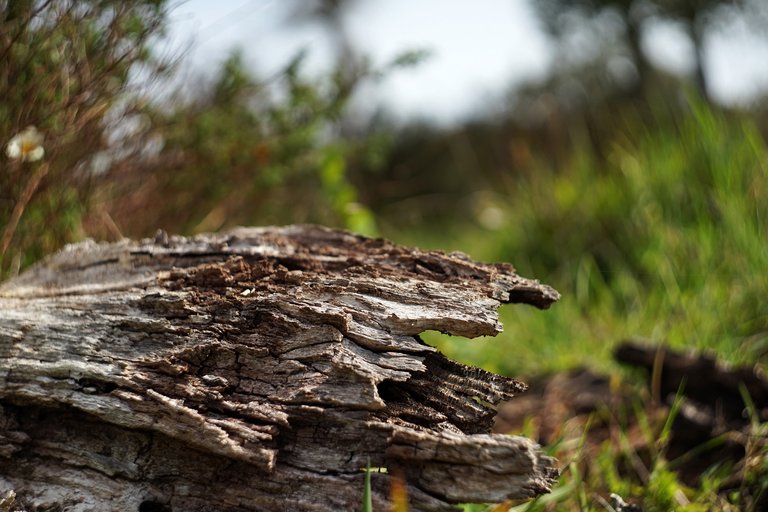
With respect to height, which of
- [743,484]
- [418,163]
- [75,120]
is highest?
[418,163]

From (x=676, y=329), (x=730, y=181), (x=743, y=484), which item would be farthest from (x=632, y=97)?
(x=743, y=484)

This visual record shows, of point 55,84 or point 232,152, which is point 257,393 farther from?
point 232,152

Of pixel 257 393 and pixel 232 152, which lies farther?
pixel 232 152

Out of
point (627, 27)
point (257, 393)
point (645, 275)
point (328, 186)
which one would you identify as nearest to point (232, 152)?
point (328, 186)

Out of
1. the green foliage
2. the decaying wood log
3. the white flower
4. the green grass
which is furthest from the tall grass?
the white flower

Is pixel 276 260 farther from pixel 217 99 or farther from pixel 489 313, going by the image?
pixel 217 99

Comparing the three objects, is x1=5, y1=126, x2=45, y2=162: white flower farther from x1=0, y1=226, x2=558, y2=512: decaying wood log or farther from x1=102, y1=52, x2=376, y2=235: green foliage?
x1=102, y1=52, x2=376, y2=235: green foliage
